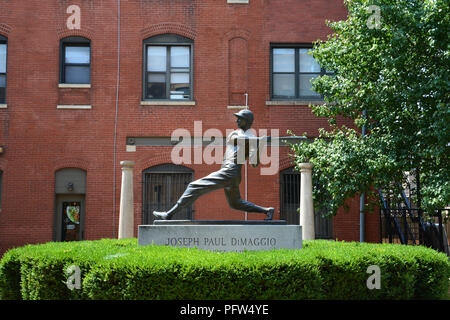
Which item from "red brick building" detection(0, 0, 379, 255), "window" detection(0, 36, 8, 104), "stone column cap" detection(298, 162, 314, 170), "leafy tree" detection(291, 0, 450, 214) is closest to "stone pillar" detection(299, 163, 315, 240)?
"stone column cap" detection(298, 162, 314, 170)

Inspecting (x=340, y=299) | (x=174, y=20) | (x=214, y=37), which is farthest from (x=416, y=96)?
(x=174, y=20)

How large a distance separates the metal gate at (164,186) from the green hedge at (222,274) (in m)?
7.91

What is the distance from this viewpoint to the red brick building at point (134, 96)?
683 inches

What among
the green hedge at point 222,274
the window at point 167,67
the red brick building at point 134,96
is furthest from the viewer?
the window at point 167,67

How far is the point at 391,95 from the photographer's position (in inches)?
491

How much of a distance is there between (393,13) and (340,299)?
7053 millimetres

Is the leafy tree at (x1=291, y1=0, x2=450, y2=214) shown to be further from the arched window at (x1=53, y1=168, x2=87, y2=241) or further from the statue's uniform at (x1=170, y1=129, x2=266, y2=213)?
the arched window at (x1=53, y1=168, x2=87, y2=241)

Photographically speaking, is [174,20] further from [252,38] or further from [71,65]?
[71,65]

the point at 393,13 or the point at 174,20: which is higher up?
the point at 174,20

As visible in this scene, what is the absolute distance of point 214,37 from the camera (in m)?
18.0

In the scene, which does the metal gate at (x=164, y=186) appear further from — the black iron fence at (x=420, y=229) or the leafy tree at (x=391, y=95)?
the black iron fence at (x=420, y=229)

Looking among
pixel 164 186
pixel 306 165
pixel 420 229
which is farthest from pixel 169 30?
pixel 420 229

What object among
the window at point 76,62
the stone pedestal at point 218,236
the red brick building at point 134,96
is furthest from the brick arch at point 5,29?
the stone pedestal at point 218,236
